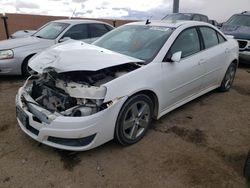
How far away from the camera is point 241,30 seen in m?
9.32

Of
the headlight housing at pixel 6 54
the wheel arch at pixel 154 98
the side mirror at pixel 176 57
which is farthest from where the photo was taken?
the headlight housing at pixel 6 54

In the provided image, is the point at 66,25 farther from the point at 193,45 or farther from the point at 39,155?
the point at 39,155

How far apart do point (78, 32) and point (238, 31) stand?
5128mm

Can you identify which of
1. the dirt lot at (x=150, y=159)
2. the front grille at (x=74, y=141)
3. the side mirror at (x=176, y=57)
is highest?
the side mirror at (x=176, y=57)

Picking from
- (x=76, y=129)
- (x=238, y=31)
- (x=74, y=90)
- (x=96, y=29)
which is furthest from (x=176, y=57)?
(x=238, y=31)

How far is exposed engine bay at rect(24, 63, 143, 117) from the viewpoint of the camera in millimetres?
3227

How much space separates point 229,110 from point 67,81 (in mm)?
3046

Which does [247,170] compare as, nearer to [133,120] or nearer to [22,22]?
[133,120]

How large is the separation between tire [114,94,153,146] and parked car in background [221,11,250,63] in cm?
590

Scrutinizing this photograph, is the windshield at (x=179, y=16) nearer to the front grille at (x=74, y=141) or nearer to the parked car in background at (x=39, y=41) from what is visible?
the parked car in background at (x=39, y=41)

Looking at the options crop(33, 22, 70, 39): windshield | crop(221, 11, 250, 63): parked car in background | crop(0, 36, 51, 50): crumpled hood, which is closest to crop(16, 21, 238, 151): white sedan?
crop(0, 36, 51, 50): crumpled hood

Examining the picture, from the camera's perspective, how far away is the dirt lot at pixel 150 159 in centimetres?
307

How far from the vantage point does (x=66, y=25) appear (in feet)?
24.7

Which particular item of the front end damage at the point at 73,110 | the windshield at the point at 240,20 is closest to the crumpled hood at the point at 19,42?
the front end damage at the point at 73,110
